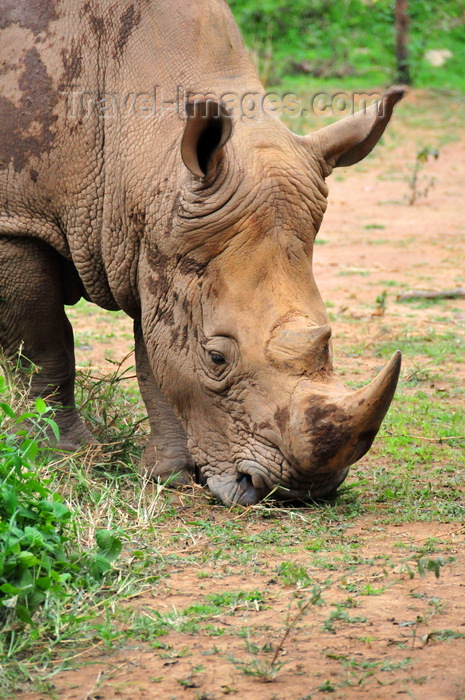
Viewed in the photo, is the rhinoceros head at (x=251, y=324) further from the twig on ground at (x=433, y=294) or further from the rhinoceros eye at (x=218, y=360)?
the twig on ground at (x=433, y=294)

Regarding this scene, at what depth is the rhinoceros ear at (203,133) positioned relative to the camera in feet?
15.0

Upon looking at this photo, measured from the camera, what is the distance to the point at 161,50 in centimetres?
526

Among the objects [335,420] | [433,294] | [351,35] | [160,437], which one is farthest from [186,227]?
[351,35]

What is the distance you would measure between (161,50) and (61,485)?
212cm

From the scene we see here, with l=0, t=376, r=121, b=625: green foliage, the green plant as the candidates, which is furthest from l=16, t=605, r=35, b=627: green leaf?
the green plant

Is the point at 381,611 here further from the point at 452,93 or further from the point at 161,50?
the point at 452,93

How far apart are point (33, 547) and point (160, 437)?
1.90 meters

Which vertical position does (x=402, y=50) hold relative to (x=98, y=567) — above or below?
above

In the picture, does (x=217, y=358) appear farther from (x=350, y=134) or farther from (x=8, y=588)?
(x=8, y=588)

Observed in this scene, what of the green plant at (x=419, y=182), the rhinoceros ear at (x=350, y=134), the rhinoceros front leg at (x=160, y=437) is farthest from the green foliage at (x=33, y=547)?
the green plant at (x=419, y=182)

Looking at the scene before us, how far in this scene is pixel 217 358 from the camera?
193 inches

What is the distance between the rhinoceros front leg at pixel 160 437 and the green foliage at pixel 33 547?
1192 millimetres

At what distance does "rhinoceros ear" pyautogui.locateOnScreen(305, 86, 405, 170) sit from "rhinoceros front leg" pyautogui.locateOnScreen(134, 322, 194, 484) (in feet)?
4.38

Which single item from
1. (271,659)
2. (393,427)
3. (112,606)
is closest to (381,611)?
(271,659)
